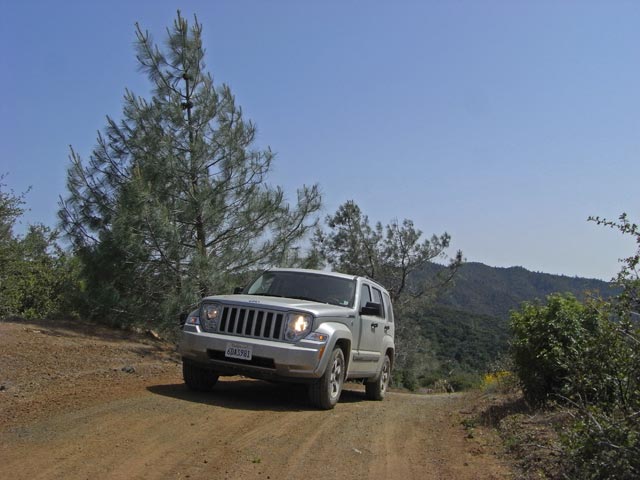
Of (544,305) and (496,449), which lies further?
(544,305)

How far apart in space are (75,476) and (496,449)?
396 centimetres

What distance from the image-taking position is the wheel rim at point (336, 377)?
834 centimetres

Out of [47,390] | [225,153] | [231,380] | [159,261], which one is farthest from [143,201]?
[47,390]

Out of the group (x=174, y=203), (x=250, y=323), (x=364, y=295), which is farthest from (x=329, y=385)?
(x=174, y=203)

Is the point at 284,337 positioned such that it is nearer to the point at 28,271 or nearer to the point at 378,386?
the point at 378,386

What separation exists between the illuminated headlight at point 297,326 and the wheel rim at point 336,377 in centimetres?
65

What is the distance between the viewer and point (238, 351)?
7895 millimetres

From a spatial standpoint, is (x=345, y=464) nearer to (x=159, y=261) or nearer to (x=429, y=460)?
(x=429, y=460)

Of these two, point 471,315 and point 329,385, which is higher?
point 471,315

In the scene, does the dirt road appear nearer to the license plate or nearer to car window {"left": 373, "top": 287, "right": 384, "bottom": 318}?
the license plate

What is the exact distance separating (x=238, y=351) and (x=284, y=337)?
1.93 feet

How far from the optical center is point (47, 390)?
28.6 feet

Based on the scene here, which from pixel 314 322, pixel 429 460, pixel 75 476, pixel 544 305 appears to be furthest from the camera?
pixel 544 305

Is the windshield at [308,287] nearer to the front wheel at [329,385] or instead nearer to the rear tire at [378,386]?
the front wheel at [329,385]
